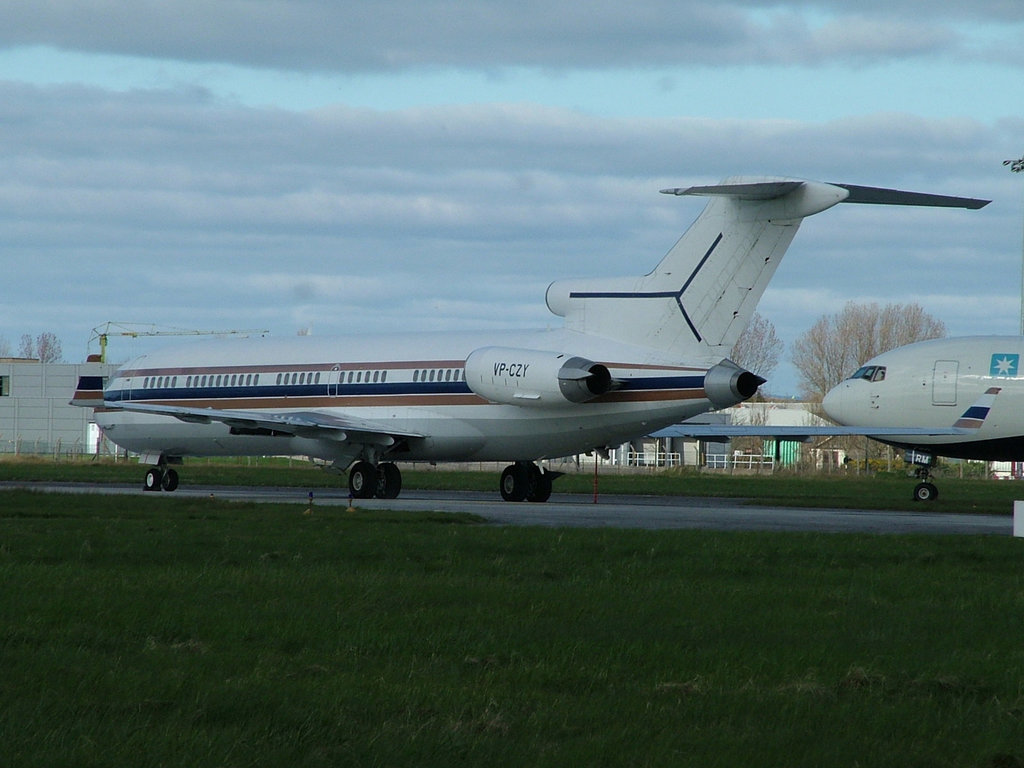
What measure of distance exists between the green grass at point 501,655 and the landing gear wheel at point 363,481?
54.2 ft

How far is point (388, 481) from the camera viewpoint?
33.8 meters

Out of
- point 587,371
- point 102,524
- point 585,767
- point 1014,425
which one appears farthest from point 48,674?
point 1014,425

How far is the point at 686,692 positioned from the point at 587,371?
68.9ft

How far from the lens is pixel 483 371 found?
103 ft

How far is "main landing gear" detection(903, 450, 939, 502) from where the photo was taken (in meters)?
35.7

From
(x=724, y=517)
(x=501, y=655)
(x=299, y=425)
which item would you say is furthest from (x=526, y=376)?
(x=501, y=655)

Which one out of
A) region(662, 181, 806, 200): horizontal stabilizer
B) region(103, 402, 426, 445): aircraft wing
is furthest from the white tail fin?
region(103, 402, 426, 445): aircraft wing

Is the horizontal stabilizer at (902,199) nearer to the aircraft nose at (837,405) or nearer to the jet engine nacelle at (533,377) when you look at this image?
the jet engine nacelle at (533,377)

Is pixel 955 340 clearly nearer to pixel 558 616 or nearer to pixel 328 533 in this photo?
pixel 328 533

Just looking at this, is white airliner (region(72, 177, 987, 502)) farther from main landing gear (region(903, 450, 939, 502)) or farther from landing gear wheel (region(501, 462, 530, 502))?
main landing gear (region(903, 450, 939, 502))


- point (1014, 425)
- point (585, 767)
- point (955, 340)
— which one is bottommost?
point (585, 767)

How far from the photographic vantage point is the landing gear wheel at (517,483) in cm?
3412

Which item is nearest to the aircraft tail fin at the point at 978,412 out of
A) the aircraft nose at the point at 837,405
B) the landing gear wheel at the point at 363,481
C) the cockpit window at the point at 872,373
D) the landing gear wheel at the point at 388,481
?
the cockpit window at the point at 872,373

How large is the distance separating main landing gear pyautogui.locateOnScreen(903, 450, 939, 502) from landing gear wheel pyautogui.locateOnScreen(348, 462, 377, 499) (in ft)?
44.4
